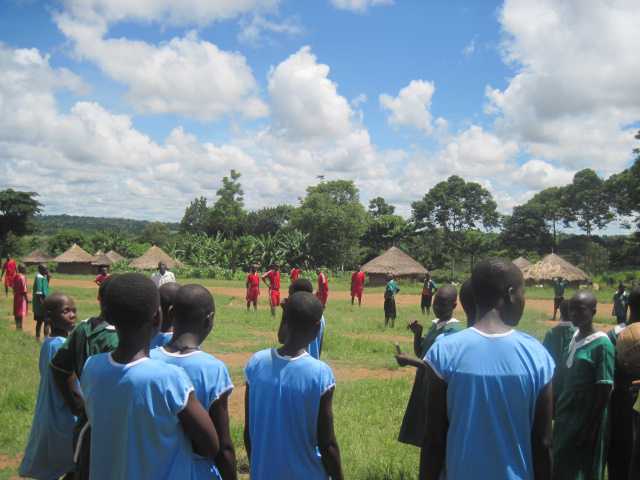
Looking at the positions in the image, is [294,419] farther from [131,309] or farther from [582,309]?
[582,309]

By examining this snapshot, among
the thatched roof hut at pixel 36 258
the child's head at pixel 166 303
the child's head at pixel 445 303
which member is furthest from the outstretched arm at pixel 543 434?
the thatched roof hut at pixel 36 258

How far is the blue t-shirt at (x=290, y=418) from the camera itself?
275cm

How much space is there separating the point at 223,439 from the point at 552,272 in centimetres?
3891

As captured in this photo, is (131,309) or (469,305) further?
(469,305)

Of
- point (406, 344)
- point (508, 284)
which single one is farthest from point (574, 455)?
point (406, 344)

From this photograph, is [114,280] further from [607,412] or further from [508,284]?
[607,412]

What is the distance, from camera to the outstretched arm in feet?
7.87

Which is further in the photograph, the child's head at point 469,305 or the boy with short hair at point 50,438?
the boy with short hair at point 50,438

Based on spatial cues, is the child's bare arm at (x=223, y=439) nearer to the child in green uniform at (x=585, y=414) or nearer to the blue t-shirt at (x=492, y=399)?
the blue t-shirt at (x=492, y=399)

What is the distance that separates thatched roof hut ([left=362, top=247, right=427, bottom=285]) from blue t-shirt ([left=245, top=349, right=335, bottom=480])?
119 feet

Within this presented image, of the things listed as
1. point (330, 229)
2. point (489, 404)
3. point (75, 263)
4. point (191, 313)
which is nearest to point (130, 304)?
point (191, 313)

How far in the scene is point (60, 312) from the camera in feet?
13.2

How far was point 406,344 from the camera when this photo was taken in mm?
12852

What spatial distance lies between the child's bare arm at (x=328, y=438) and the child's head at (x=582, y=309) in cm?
207
